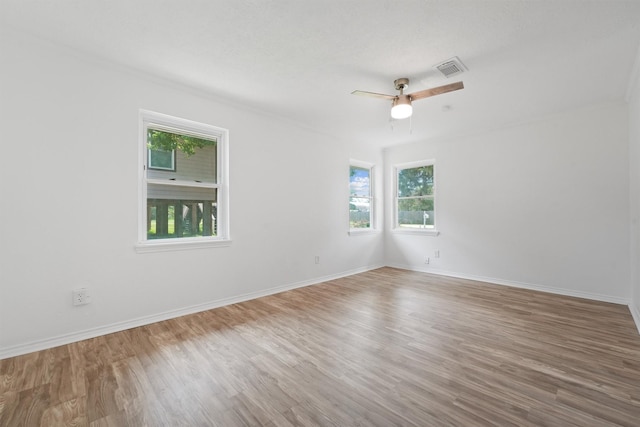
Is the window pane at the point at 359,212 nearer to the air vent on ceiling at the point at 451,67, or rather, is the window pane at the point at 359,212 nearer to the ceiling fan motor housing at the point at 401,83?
the ceiling fan motor housing at the point at 401,83

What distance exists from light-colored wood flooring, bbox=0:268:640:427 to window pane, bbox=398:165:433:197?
2829mm

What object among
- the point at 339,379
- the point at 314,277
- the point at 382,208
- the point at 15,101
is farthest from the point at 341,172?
the point at 15,101

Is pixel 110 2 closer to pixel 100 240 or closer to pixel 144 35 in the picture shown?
pixel 144 35

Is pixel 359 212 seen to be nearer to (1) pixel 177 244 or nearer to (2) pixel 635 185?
(1) pixel 177 244

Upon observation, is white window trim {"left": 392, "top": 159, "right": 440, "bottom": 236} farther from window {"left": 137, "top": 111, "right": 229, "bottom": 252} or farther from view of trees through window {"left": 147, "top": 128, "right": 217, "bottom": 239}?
view of trees through window {"left": 147, "top": 128, "right": 217, "bottom": 239}

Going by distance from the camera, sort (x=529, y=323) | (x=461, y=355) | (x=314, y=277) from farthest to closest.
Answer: (x=314, y=277) → (x=529, y=323) → (x=461, y=355)

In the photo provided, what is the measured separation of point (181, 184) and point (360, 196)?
347 cm

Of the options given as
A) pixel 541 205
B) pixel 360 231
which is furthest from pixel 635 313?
pixel 360 231

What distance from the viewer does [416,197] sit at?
18.6 ft

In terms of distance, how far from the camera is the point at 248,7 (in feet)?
6.48

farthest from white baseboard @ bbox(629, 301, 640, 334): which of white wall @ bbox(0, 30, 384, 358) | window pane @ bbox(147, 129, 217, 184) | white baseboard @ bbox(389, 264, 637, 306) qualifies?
window pane @ bbox(147, 129, 217, 184)

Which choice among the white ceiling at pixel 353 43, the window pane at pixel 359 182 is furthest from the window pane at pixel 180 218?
the window pane at pixel 359 182

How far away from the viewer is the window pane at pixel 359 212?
18.1ft

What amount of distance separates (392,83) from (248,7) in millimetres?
1684
